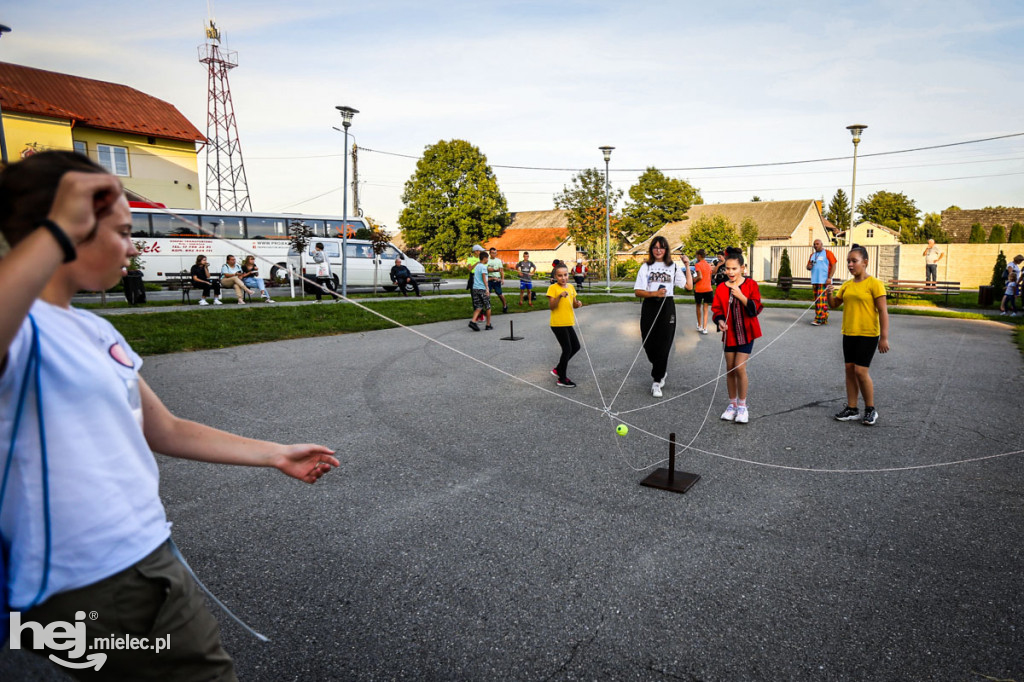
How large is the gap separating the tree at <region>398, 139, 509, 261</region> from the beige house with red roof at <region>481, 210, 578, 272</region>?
10383 millimetres

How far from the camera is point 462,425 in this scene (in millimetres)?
6531

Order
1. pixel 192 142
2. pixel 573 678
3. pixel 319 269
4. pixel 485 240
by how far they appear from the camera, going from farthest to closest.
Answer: pixel 485 240 < pixel 192 142 < pixel 319 269 < pixel 573 678

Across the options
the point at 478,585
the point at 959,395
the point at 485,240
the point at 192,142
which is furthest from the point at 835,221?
the point at 478,585

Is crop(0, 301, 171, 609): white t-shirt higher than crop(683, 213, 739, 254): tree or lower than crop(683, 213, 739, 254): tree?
lower

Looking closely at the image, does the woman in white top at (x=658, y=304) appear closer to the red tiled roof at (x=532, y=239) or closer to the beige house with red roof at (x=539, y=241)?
the beige house with red roof at (x=539, y=241)

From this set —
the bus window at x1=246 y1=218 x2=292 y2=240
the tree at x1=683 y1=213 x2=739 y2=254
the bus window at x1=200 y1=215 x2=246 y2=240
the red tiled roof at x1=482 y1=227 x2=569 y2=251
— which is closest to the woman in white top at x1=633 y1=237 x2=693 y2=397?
the bus window at x1=200 y1=215 x2=246 y2=240

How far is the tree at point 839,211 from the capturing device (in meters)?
95.9

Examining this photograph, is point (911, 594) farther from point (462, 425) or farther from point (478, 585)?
point (462, 425)

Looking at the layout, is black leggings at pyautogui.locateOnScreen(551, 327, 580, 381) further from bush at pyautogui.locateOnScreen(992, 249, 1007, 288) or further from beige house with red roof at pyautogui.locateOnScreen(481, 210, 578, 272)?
beige house with red roof at pyautogui.locateOnScreen(481, 210, 578, 272)

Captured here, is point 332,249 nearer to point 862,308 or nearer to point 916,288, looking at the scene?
point 862,308

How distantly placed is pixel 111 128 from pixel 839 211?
102 meters

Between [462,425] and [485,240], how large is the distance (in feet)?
160

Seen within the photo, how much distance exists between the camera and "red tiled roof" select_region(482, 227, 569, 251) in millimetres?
69688

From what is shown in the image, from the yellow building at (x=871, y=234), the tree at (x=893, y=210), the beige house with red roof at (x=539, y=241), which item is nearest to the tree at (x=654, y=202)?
the beige house with red roof at (x=539, y=241)
